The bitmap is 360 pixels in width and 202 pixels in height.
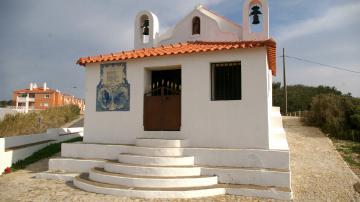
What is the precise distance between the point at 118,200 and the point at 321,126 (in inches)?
551

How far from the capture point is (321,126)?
56.3 feet

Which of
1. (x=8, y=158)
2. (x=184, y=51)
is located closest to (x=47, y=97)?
(x=8, y=158)

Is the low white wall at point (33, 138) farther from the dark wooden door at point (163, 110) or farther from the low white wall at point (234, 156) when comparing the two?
the dark wooden door at point (163, 110)

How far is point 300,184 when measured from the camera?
8.12 m

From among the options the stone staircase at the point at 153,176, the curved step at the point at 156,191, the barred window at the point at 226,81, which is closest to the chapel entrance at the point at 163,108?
the stone staircase at the point at 153,176

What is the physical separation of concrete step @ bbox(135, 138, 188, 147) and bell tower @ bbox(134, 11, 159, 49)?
5143 mm

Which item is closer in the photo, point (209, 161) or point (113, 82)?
point (209, 161)

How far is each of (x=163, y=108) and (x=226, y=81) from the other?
6.82 feet

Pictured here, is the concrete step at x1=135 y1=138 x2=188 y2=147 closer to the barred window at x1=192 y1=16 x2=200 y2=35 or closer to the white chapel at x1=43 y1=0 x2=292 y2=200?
the white chapel at x1=43 y1=0 x2=292 y2=200

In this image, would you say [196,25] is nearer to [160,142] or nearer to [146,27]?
[146,27]

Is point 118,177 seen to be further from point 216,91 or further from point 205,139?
point 216,91

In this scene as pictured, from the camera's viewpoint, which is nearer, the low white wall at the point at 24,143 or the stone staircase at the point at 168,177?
the stone staircase at the point at 168,177

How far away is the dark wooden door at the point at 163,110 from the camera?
369 inches

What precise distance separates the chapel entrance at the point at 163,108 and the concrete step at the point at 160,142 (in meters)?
0.70
